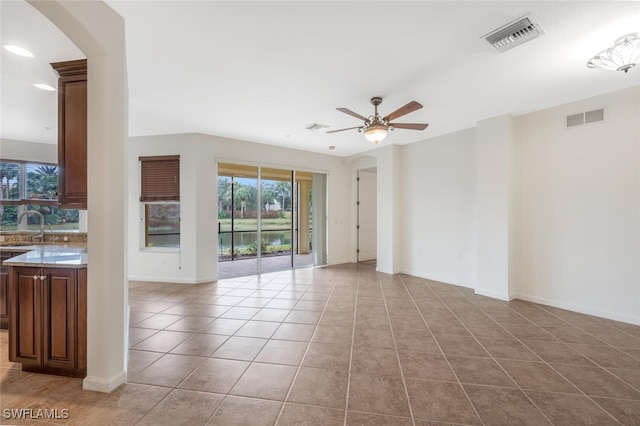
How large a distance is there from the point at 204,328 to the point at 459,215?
4.53 meters

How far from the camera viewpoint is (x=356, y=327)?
313 cm

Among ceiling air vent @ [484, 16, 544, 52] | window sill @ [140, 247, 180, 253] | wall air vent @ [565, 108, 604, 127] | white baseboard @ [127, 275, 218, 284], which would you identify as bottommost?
white baseboard @ [127, 275, 218, 284]

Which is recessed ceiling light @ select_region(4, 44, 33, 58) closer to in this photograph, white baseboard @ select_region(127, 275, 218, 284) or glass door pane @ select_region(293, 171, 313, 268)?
white baseboard @ select_region(127, 275, 218, 284)

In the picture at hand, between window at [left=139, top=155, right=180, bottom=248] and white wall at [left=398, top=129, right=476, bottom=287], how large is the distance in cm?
471

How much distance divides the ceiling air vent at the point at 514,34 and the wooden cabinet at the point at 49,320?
12.6 ft

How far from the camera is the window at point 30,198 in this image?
193 inches

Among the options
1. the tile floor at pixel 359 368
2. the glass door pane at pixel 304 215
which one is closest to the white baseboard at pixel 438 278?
the tile floor at pixel 359 368

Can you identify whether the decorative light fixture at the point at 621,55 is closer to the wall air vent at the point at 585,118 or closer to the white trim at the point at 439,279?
the wall air vent at the point at 585,118

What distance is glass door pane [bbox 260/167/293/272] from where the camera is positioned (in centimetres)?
603

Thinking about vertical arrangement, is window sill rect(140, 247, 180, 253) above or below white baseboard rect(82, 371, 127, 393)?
above

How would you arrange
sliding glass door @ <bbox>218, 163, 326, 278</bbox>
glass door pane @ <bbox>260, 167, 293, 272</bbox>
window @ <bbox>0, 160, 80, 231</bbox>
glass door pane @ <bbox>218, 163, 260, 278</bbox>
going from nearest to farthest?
window @ <bbox>0, 160, 80, 231</bbox>, glass door pane @ <bbox>218, 163, 260, 278</bbox>, sliding glass door @ <bbox>218, 163, 326, 278</bbox>, glass door pane @ <bbox>260, 167, 293, 272</bbox>

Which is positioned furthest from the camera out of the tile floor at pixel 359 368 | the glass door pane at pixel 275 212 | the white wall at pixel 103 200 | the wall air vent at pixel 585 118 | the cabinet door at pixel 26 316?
Result: the glass door pane at pixel 275 212

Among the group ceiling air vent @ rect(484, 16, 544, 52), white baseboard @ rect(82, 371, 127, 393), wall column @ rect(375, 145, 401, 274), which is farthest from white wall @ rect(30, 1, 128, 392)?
wall column @ rect(375, 145, 401, 274)

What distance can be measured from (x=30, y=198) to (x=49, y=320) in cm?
468
